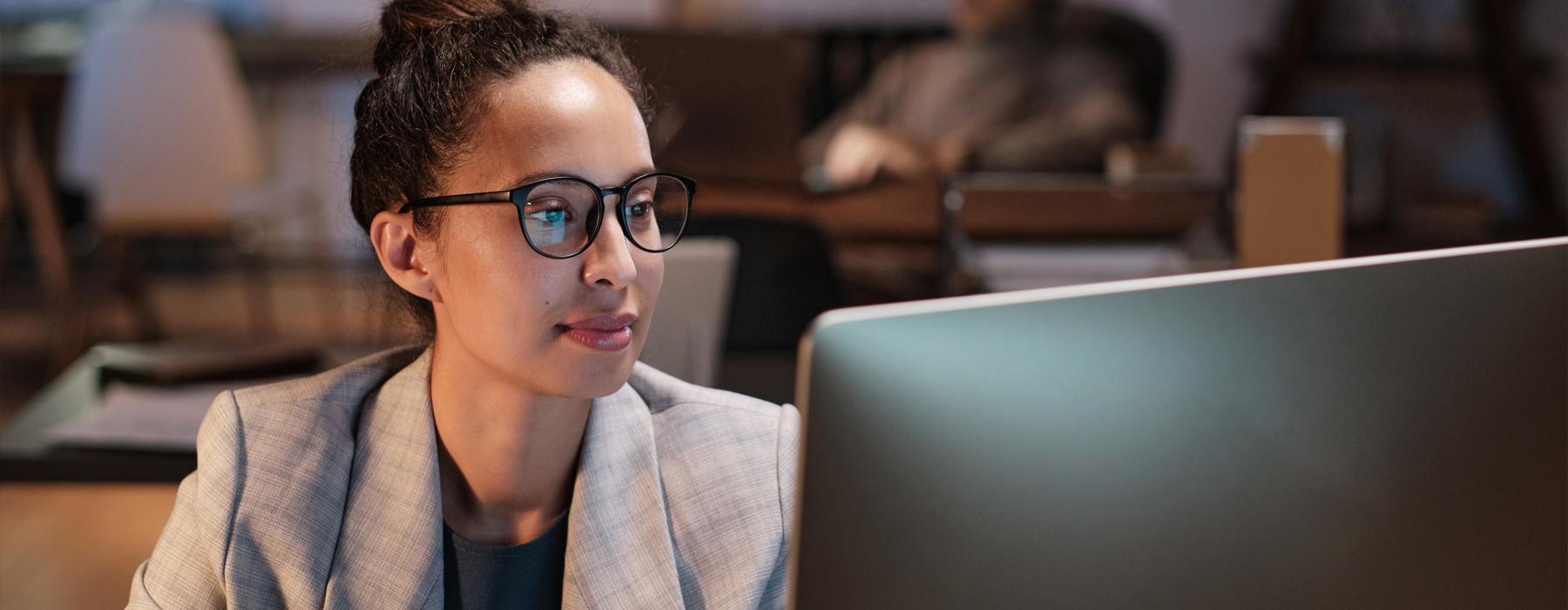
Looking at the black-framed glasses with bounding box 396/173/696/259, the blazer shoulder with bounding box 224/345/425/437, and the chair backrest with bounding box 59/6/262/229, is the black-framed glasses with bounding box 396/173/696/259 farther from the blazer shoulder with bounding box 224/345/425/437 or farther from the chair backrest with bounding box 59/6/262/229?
the chair backrest with bounding box 59/6/262/229

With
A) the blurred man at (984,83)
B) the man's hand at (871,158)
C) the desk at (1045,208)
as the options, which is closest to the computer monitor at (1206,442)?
the desk at (1045,208)

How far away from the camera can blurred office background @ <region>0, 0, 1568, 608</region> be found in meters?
1.78

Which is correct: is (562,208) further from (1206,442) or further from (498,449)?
(1206,442)

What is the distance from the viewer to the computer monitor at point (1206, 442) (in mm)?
357

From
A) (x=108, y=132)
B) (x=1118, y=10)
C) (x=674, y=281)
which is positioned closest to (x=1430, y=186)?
(x=1118, y=10)

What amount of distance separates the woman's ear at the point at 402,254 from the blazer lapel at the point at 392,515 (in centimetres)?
7

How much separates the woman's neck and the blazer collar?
0.05 ft

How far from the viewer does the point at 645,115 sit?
0.75m

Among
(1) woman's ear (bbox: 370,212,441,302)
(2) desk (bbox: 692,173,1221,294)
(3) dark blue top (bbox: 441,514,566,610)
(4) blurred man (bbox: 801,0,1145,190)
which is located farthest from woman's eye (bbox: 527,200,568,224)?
(4) blurred man (bbox: 801,0,1145,190)

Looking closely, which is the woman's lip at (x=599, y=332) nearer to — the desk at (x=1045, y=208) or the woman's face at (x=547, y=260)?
the woman's face at (x=547, y=260)

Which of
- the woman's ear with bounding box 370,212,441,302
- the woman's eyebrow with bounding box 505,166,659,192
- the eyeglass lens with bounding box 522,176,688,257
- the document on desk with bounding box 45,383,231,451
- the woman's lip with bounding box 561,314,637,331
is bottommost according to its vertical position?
the document on desk with bounding box 45,383,231,451

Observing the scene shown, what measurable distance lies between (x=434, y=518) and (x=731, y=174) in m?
1.96

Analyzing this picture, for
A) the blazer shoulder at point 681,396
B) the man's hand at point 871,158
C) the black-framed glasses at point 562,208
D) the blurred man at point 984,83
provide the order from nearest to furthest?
the black-framed glasses at point 562,208 < the blazer shoulder at point 681,396 < the man's hand at point 871,158 < the blurred man at point 984,83

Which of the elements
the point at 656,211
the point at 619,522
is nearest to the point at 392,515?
the point at 619,522
